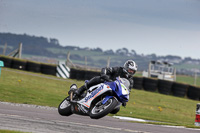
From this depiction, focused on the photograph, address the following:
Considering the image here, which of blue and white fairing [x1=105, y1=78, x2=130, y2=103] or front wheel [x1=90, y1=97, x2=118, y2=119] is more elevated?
blue and white fairing [x1=105, y1=78, x2=130, y2=103]

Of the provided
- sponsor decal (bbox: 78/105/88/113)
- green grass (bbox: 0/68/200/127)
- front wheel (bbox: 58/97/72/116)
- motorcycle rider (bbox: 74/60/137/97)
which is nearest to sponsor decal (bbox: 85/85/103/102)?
sponsor decal (bbox: 78/105/88/113)

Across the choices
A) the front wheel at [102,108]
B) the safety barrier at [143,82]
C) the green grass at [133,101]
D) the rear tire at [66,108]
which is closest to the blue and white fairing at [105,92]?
the front wheel at [102,108]

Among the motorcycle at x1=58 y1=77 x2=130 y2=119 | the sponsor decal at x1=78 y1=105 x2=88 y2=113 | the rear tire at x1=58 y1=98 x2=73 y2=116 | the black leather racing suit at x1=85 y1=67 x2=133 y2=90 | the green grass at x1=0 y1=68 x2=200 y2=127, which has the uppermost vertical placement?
the black leather racing suit at x1=85 y1=67 x2=133 y2=90

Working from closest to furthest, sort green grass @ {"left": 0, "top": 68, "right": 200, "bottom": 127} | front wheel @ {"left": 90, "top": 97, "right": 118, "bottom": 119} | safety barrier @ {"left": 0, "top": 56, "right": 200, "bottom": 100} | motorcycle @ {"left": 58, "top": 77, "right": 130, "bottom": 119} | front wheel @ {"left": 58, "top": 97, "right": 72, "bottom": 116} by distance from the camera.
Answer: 1. front wheel @ {"left": 90, "top": 97, "right": 118, "bottom": 119}
2. motorcycle @ {"left": 58, "top": 77, "right": 130, "bottom": 119}
3. front wheel @ {"left": 58, "top": 97, "right": 72, "bottom": 116}
4. green grass @ {"left": 0, "top": 68, "right": 200, "bottom": 127}
5. safety barrier @ {"left": 0, "top": 56, "right": 200, "bottom": 100}

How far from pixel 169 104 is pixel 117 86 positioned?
48.6 feet

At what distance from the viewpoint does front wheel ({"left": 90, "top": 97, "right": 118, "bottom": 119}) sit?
28.3 ft

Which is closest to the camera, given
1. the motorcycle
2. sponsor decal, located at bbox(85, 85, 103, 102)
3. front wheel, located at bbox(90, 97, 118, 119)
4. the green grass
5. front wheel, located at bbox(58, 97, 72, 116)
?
front wheel, located at bbox(90, 97, 118, 119)

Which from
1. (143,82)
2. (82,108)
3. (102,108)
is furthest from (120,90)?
(143,82)

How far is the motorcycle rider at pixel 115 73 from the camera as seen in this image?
9466 mm

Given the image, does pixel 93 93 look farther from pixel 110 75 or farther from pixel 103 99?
pixel 110 75

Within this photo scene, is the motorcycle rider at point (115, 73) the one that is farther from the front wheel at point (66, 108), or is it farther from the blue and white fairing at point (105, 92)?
the front wheel at point (66, 108)

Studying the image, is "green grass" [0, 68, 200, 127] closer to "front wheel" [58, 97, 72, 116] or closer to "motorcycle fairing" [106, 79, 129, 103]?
"front wheel" [58, 97, 72, 116]

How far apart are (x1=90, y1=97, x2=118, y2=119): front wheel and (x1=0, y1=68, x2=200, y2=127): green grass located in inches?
241

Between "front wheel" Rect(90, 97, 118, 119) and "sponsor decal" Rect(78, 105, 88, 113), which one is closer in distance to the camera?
"front wheel" Rect(90, 97, 118, 119)
